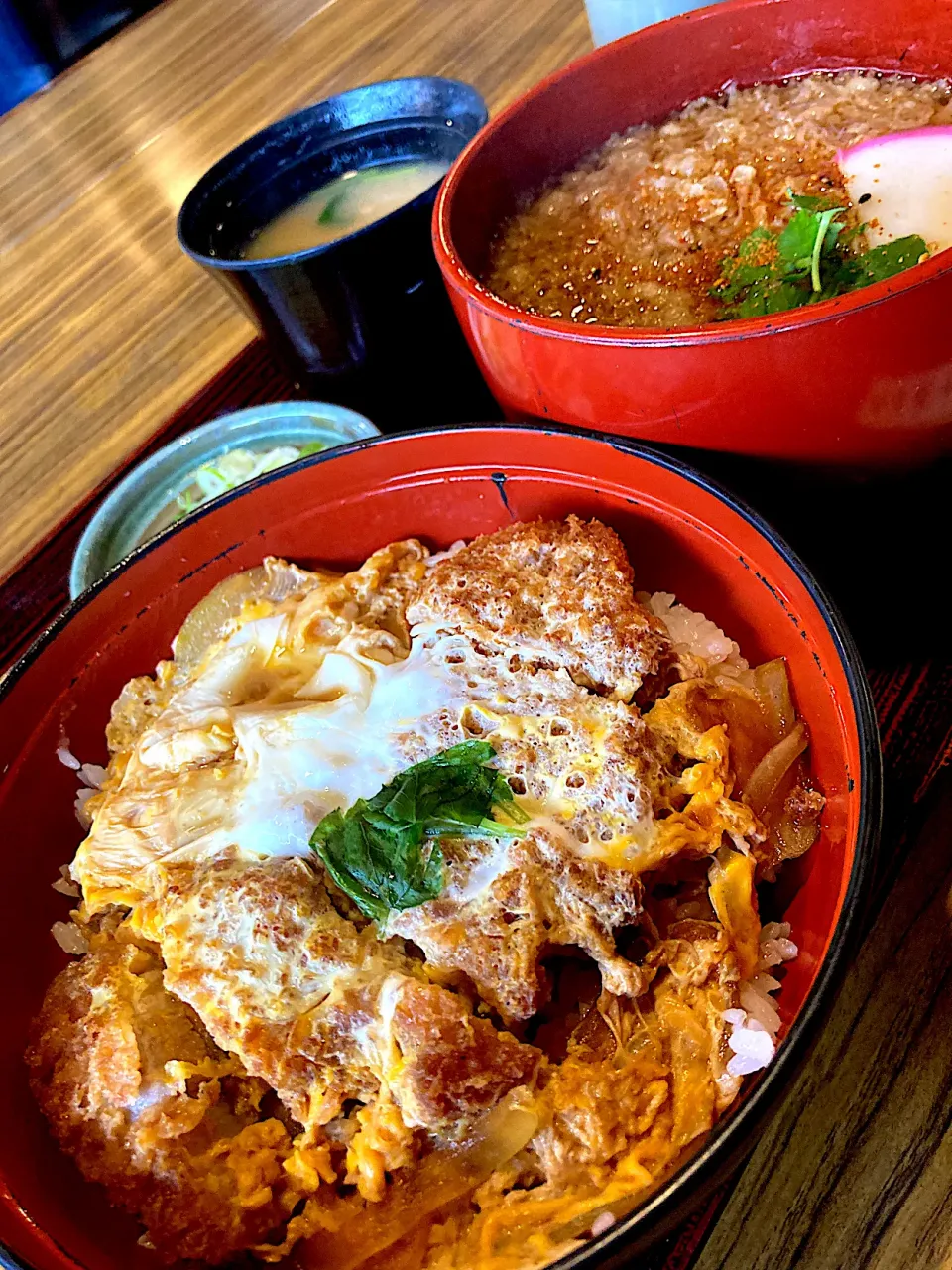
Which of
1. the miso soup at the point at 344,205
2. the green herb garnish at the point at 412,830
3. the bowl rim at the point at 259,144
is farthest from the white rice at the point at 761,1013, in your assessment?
the miso soup at the point at 344,205

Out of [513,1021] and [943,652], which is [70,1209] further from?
[943,652]

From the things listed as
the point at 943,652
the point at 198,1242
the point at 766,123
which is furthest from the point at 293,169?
the point at 198,1242

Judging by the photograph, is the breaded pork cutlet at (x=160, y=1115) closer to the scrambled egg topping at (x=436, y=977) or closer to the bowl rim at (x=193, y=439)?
the scrambled egg topping at (x=436, y=977)

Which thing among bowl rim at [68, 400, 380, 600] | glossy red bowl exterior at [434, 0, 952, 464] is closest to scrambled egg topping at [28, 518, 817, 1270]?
glossy red bowl exterior at [434, 0, 952, 464]

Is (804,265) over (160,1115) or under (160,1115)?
over

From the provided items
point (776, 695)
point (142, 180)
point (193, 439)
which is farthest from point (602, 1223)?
point (142, 180)

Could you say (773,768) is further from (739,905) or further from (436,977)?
(436,977)
